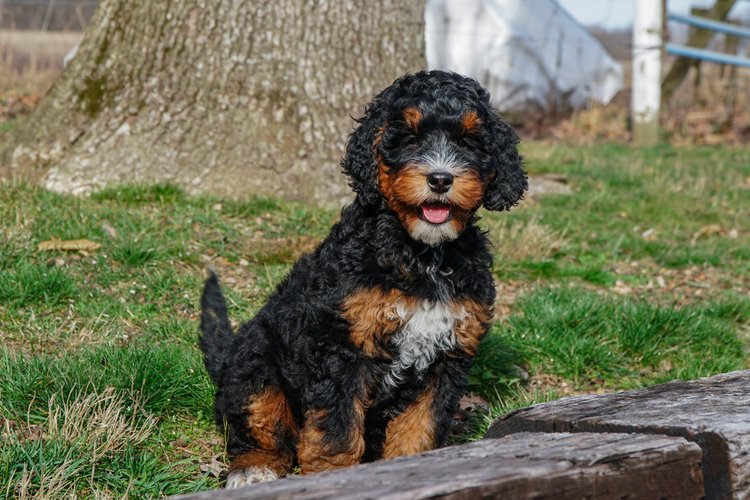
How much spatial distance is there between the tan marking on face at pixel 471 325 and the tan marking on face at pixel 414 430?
0.85 ft

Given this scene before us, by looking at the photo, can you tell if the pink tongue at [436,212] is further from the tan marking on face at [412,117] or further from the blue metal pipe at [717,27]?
the blue metal pipe at [717,27]

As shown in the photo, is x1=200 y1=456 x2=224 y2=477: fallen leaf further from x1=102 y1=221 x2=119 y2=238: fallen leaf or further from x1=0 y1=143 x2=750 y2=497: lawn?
x1=102 y1=221 x2=119 y2=238: fallen leaf

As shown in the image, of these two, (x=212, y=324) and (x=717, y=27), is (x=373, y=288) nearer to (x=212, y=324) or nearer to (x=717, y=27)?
(x=212, y=324)

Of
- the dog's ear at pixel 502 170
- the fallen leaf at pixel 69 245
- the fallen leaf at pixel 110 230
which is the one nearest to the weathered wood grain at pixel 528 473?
the dog's ear at pixel 502 170

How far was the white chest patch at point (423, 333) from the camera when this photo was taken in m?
3.55

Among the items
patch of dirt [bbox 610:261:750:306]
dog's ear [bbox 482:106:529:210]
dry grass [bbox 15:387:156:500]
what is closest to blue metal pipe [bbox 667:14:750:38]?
patch of dirt [bbox 610:261:750:306]

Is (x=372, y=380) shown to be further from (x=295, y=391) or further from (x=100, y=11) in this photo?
(x=100, y=11)

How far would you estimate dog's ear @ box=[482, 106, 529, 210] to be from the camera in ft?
12.5

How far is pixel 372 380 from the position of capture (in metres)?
3.60

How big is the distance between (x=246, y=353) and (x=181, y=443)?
21.4 inches

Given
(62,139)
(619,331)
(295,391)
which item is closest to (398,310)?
(295,391)

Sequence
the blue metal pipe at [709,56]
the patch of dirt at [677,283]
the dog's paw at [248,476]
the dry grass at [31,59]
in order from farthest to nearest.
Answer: the blue metal pipe at [709,56]
the dry grass at [31,59]
the patch of dirt at [677,283]
the dog's paw at [248,476]

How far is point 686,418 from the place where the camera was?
118 inches

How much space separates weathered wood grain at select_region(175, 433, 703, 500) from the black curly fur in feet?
2.65
